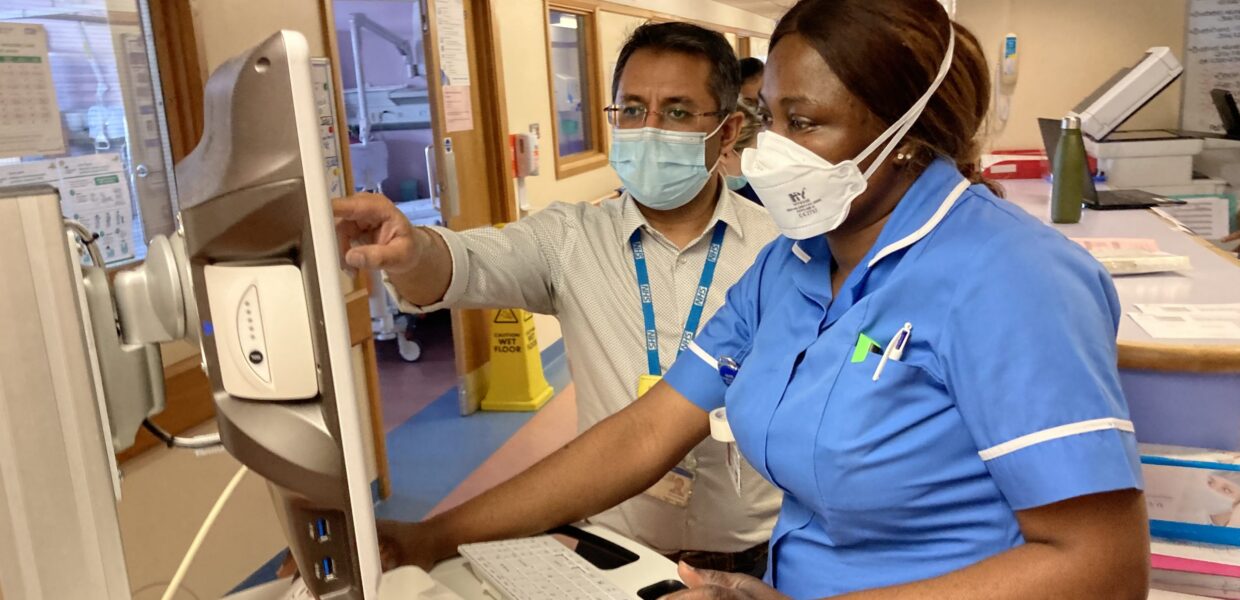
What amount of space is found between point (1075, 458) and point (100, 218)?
2276 millimetres

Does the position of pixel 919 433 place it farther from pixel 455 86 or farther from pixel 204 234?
pixel 455 86

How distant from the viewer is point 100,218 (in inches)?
87.4

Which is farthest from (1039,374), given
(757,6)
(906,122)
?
(757,6)

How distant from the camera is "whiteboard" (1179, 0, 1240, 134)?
460 cm

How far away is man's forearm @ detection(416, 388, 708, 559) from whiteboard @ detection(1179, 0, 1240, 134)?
4.58 meters

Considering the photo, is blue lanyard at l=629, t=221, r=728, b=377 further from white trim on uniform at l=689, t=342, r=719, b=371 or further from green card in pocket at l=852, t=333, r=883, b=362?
green card in pocket at l=852, t=333, r=883, b=362

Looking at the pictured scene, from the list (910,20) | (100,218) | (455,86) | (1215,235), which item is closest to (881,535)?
(910,20)

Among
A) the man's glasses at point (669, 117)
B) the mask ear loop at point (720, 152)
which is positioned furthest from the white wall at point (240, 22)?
the mask ear loop at point (720, 152)

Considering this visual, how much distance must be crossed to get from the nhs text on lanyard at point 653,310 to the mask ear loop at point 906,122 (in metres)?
0.56

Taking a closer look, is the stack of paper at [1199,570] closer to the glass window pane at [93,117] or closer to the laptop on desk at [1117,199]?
the laptop on desk at [1117,199]

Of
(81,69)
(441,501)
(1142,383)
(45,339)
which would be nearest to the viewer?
(45,339)

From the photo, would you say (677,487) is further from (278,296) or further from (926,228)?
(278,296)

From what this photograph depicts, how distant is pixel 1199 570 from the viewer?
147 cm

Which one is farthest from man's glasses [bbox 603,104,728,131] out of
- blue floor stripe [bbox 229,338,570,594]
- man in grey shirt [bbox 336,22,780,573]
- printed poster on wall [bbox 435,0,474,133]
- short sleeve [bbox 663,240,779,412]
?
printed poster on wall [bbox 435,0,474,133]
